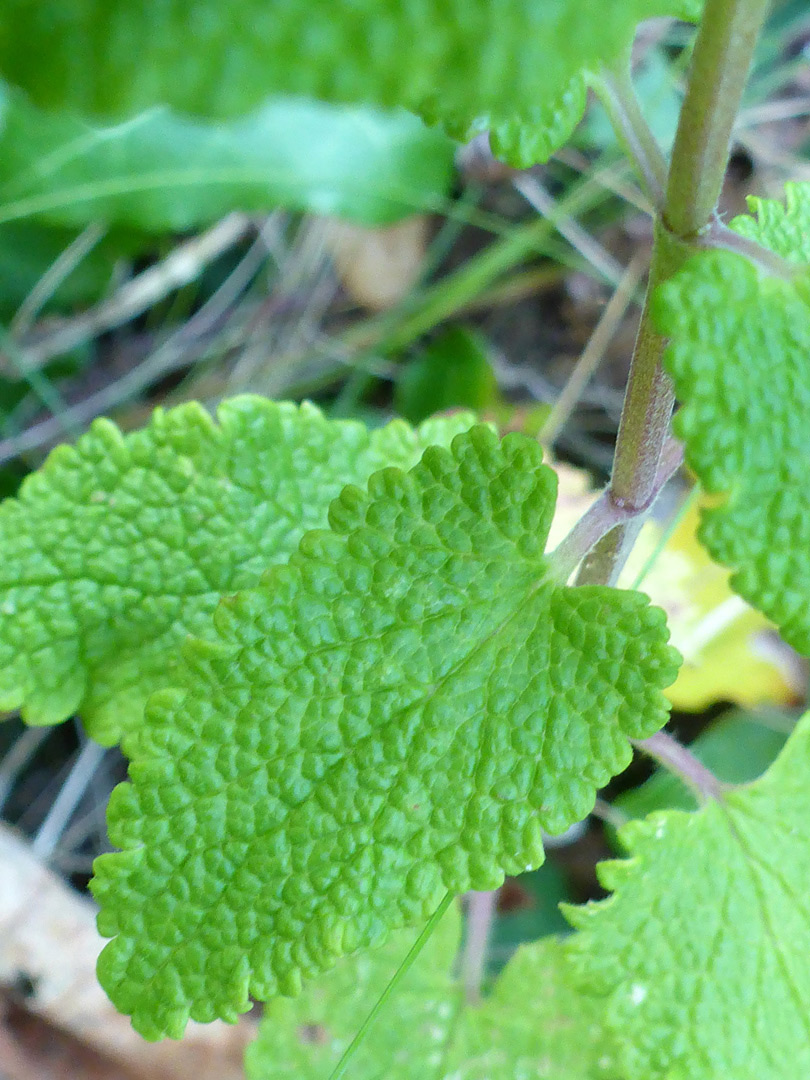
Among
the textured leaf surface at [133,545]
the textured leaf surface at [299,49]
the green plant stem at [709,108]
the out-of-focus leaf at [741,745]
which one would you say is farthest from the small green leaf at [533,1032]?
the textured leaf surface at [299,49]

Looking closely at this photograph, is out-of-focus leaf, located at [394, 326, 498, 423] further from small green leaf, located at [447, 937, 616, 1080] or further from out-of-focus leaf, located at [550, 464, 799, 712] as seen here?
small green leaf, located at [447, 937, 616, 1080]

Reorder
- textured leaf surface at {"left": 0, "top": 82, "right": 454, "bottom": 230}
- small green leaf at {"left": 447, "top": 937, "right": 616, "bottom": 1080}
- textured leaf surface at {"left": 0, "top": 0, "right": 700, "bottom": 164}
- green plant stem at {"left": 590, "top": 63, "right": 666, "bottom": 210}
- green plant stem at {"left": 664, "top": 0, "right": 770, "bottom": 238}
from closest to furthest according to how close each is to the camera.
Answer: textured leaf surface at {"left": 0, "top": 0, "right": 700, "bottom": 164}, green plant stem at {"left": 664, "top": 0, "right": 770, "bottom": 238}, green plant stem at {"left": 590, "top": 63, "right": 666, "bottom": 210}, small green leaf at {"left": 447, "top": 937, "right": 616, "bottom": 1080}, textured leaf surface at {"left": 0, "top": 82, "right": 454, "bottom": 230}

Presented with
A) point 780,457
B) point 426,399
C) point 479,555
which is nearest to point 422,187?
point 426,399

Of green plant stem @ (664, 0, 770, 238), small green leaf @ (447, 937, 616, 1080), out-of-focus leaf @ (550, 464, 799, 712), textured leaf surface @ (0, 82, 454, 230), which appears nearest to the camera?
green plant stem @ (664, 0, 770, 238)

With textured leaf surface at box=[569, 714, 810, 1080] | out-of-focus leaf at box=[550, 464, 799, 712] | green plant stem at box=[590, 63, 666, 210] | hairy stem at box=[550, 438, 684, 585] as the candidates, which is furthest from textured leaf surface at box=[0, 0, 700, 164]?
out-of-focus leaf at box=[550, 464, 799, 712]

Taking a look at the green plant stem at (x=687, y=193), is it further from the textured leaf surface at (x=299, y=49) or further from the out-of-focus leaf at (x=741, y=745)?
the out-of-focus leaf at (x=741, y=745)
